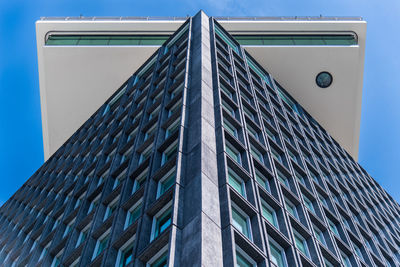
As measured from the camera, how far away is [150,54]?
172 ft

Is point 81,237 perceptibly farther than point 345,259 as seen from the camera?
No

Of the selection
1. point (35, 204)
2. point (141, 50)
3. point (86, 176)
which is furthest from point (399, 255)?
point (141, 50)

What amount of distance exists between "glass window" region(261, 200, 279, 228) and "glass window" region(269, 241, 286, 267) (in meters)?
1.61

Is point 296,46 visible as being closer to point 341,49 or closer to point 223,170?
point 341,49

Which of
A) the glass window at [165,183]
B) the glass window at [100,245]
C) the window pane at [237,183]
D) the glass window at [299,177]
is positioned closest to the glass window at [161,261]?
the glass window at [165,183]

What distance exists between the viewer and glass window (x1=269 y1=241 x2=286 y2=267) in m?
19.4

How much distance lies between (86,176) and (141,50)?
22.2 meters

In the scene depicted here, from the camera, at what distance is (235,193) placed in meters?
19.2

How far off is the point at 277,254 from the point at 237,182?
11.4 ft

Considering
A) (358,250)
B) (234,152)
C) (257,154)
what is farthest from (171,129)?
(358,250)

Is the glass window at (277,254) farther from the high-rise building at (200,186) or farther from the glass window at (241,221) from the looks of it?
the glass window at (241,221)

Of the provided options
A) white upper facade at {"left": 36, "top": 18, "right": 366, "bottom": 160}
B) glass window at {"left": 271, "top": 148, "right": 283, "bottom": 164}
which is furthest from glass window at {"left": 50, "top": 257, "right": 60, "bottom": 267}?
white upper facade at {"left": 36, "top": 18, "right": 366, "bottom": 160}

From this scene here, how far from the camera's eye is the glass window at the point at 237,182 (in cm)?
2117

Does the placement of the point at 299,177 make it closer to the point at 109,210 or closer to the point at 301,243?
the point at 301,243
